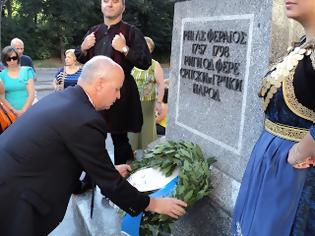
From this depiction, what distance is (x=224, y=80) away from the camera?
3031 millimetres

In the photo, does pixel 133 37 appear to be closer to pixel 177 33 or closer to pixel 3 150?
pixel 177 33

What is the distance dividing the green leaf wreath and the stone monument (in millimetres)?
134

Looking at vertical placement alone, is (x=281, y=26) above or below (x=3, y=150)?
above

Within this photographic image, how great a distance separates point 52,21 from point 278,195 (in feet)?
97.2

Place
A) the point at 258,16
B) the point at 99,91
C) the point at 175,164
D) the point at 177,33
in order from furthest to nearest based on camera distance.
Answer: the point at 177,33 < the point at 175,164 < the point at 258,16 < the point at 99,91

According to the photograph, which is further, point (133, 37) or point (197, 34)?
point (133, 37)

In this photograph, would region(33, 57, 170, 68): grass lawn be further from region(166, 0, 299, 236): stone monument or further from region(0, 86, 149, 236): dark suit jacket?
region(0, 86, 149, 236): dark suit jacket

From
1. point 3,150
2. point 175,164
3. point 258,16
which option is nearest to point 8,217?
point 3,150

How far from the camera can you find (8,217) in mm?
2350

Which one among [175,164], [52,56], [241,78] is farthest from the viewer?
[52,56]

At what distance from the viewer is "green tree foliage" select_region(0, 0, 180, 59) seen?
28664 millimetres

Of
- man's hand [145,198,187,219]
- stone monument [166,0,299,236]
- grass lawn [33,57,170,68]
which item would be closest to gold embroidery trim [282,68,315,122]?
stone monument [166,0,299,236]

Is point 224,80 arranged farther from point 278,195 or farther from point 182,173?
point 278,195

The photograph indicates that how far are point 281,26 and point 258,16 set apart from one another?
17 cm
